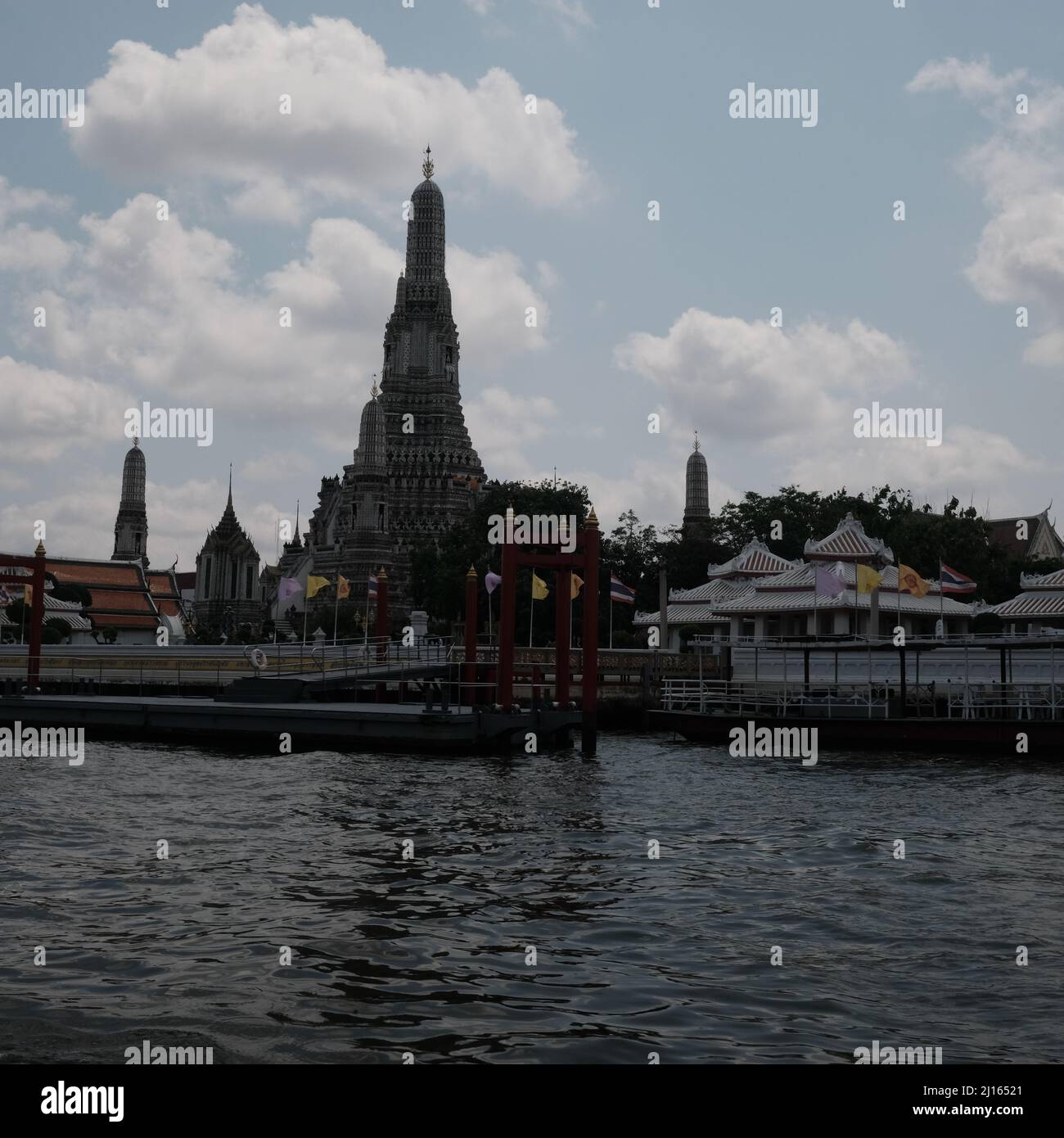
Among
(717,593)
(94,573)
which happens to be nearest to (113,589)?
(94,573)

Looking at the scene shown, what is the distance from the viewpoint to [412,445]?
482ft

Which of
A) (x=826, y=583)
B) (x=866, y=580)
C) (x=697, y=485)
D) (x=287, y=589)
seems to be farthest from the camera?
(x=697, y=485)

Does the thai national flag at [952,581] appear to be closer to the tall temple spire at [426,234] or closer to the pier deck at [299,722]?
the pier deck at [299,722]

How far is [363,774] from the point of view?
29375mm

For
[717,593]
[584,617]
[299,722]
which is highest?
[717,593]

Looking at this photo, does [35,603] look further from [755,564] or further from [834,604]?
[755,564]

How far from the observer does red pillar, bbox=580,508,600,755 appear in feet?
116

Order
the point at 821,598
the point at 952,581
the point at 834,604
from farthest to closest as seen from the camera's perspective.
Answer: the point at 821,598 < the point at 834,604 < the point at 952,581

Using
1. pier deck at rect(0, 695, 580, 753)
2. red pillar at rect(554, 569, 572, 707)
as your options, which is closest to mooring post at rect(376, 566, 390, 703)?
pier deck at rect(0, 695, 580, 753)

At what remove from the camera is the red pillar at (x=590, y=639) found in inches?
1390

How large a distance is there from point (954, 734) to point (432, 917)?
3007cm

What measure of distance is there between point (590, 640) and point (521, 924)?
21.7 m

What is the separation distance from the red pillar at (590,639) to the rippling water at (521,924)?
8.68 m

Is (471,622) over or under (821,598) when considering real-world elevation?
under
